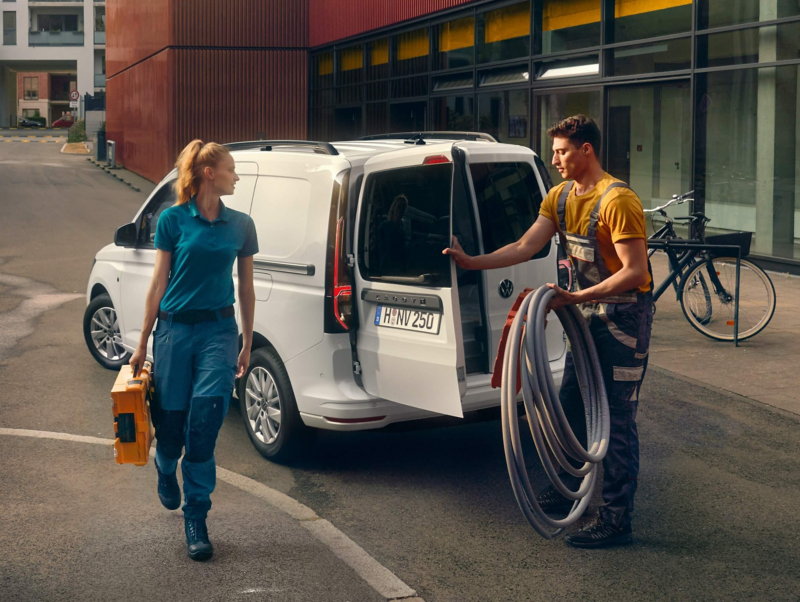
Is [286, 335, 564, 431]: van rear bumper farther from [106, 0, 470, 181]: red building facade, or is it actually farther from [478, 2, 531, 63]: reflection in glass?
[106, 0, 470, 181]: red building facade

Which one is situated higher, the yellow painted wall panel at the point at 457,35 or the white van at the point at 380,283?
the yellow painted wall panel at the point at 457,35

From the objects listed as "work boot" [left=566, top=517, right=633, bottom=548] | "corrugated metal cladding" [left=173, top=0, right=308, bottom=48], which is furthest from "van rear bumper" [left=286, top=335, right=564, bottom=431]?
"corrugated metal cladding" [left=173, top=0, right=308, bottom=48]

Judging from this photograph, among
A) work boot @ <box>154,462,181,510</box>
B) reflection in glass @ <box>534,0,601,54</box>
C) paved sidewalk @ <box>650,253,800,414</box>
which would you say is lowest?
work boot @ <box>154,462,181,510</box>

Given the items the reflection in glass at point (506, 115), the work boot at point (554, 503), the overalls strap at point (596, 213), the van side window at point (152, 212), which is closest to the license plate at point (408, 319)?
the overalls strap at point (596, 213)

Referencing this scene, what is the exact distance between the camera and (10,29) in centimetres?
8281

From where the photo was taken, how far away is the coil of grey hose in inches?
171

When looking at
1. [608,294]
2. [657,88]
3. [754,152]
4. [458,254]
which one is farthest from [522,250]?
[657,88]

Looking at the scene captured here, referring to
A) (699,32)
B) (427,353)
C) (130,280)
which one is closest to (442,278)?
(427,353)

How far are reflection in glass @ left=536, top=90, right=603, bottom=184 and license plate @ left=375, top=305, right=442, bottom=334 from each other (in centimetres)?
1115

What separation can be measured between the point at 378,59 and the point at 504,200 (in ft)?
64.6

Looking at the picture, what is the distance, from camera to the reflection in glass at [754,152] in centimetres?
1336

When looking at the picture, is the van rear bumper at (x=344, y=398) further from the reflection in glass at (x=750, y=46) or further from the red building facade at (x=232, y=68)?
the red building facade at (x=232, y=68)

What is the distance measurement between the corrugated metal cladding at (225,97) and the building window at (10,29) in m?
59.5

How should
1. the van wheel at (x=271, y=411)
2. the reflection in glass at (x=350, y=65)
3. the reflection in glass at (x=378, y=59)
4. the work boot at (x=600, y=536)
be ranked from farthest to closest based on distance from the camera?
the reflection in glass at (x=350, y=65)
the reflection in glass at (x=378, y=59)
the van wheel at (x=271, y=411)
the work boot at (x=600, y=536)
